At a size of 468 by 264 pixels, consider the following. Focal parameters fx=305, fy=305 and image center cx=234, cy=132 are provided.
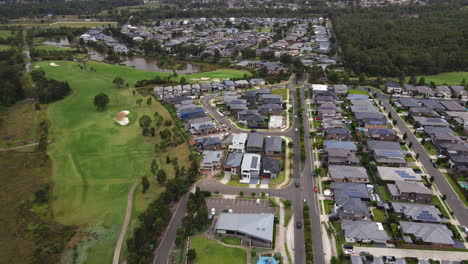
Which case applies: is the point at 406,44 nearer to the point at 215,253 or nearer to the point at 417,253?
the point at 417,253

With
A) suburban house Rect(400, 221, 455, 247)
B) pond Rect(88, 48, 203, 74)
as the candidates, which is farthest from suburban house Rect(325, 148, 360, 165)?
pond Rect(88, 48, 203, 74)

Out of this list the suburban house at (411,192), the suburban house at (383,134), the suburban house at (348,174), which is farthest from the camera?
the suburban house at (383,134)

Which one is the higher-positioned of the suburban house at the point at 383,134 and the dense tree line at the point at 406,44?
the dense tree line at the point at 406,44

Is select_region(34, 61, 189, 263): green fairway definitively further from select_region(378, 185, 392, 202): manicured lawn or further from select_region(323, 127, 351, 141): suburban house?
select_region(378, 185, 392, 202): manicured lawn

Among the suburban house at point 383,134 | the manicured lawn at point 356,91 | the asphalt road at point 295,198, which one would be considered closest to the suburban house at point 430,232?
the asphalt road at point 295,198

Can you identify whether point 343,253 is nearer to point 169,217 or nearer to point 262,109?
point 169,217

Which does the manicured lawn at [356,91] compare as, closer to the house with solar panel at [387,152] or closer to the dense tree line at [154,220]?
the house with solar panel at [387,152]

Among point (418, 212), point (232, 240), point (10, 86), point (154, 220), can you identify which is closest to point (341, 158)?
point (418, 212)
